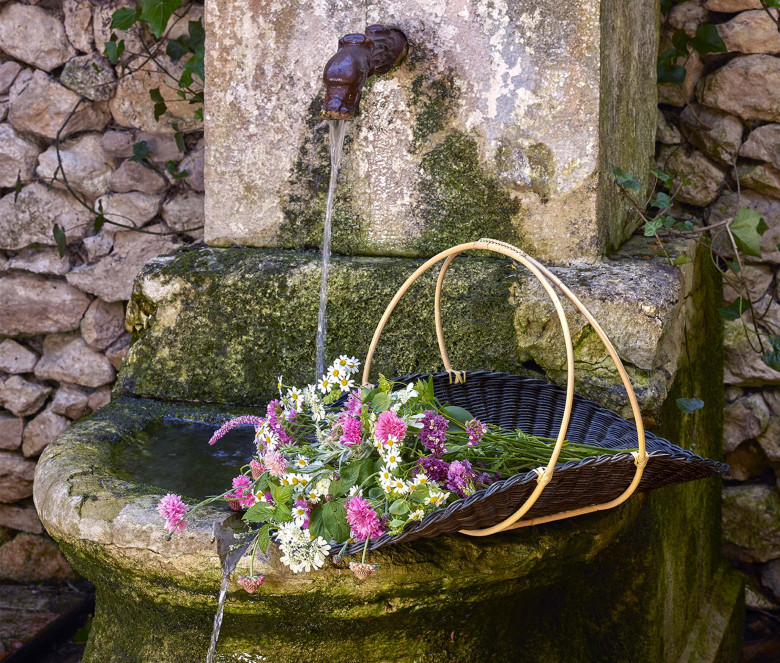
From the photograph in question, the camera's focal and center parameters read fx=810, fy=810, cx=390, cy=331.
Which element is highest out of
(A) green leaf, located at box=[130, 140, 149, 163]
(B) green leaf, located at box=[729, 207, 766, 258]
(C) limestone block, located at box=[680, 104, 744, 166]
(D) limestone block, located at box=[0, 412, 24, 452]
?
(C) limestone block, located at box=[680, 104, 744, 166]

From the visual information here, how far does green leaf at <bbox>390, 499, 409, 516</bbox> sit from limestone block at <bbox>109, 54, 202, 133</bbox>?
199 cm

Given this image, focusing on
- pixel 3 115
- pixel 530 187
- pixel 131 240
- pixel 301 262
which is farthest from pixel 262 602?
pixel 3 115

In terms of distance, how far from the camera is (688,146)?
263 cm

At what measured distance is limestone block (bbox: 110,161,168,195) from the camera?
2857 millimetres

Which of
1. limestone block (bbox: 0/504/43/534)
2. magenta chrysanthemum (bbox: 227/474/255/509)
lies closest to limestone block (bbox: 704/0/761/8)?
magenta chrysanthemum (bbox: 227/474/255/509)

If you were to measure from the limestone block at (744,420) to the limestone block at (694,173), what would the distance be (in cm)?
66

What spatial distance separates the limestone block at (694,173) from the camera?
2594 millimetres

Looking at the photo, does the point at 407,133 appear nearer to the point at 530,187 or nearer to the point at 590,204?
the point at 530,187

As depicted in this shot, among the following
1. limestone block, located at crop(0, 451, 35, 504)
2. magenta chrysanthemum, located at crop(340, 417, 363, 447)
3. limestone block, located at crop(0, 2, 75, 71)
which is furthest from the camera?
limestone block, located at crop(0, 451, 35, 504)

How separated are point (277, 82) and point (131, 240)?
1055 mm

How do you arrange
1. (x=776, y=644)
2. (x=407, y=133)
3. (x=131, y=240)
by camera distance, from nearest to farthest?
1. (x=407, y=133)
2. (x=776, y=644)
3. (x=131, y=240)

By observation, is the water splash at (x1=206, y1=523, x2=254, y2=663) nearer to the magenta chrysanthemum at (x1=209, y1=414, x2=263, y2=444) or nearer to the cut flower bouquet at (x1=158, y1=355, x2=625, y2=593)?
the cut flower bouquet at (x1=158, y1=355, x2=625, y2=593)

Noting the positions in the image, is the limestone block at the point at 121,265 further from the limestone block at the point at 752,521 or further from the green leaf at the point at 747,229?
the limestone block at the point at 752,521

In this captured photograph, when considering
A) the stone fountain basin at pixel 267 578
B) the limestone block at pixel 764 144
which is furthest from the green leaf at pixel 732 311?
the stone fountain basin at pixel 267 578
